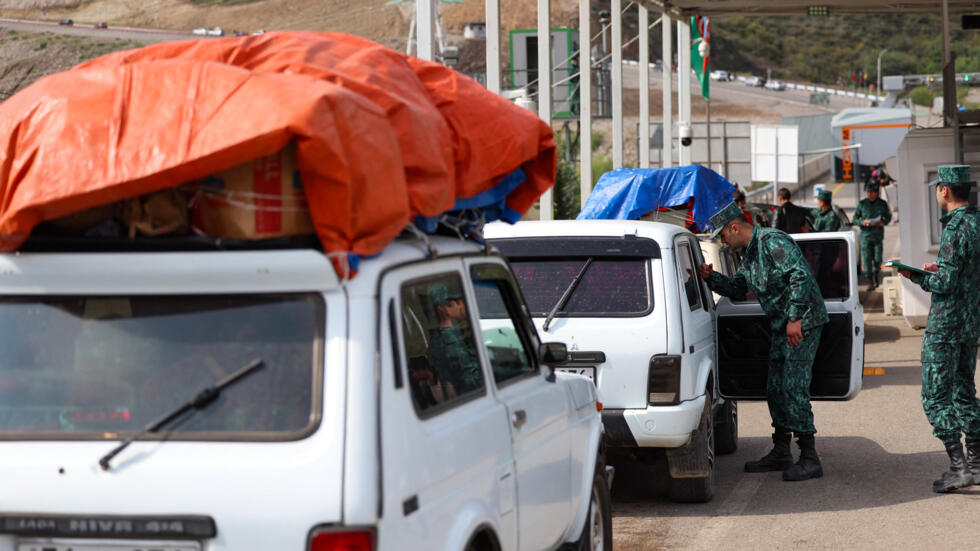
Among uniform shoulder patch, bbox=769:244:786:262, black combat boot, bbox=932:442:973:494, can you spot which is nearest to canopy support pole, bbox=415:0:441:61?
uniform shoulder patch, bbox=769:244:786:262

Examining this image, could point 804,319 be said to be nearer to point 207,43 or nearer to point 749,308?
point 749,308

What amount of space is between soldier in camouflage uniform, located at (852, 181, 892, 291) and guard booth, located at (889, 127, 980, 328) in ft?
17.1

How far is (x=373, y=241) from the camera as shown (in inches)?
156

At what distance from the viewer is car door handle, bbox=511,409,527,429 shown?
15.8 feet

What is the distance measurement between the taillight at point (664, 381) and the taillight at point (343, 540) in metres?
4.48

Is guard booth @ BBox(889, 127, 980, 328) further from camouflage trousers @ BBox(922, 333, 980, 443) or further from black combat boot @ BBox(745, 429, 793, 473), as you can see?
camouflage trousers @ BBox(922, 333, 980, 443)

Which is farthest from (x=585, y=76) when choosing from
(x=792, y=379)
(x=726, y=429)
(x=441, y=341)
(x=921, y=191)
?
(x=441, y=341)

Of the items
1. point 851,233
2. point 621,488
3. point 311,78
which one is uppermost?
point 311,78

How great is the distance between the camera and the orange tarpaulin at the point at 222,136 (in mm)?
3824

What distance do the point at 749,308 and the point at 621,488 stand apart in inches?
62.6

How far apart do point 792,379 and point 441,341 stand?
16.7ft

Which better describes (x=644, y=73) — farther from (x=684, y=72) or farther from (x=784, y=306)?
(x=784, y=306)

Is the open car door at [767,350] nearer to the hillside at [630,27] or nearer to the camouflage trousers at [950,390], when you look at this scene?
the camouflage trousers at [950,390]

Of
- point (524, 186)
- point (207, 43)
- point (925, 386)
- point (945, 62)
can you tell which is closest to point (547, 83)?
point (945, 62)
